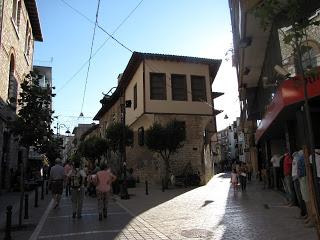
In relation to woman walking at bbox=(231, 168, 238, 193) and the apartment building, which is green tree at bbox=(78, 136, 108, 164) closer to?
the apartment building

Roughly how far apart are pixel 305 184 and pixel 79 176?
265 inches

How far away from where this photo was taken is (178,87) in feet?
89.2

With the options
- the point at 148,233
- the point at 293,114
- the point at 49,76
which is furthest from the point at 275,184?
the point at 49,76

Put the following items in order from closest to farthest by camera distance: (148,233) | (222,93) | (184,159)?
(148,233) < (184,159) < (222,93)

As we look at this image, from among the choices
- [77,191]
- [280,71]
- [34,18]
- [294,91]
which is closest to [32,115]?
[77,191]

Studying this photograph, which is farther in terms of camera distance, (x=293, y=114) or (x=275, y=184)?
(x=275, y=184)

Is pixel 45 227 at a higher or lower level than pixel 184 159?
lower

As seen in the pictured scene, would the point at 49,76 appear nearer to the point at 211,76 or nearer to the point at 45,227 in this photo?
the point at 211,76

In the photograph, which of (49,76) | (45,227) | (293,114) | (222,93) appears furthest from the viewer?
(49,76)

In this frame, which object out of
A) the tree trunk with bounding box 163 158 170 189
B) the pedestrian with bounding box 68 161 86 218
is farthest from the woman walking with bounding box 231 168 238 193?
the pedestrian with bounding box 68 161 86 218

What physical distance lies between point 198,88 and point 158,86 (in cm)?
298

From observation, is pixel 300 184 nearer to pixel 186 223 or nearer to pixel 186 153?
pixel 186 223

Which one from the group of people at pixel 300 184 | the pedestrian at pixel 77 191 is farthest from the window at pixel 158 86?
the group of people at pixel 300 184

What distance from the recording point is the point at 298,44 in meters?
5.22
